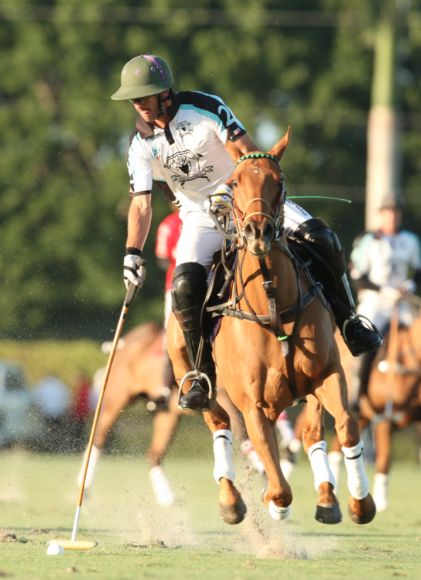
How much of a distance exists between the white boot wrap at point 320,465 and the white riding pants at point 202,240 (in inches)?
57.5

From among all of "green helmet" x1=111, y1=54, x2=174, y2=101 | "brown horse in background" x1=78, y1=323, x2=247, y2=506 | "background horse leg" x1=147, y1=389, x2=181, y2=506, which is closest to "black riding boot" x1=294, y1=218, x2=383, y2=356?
"green helmet" x1=111, y1=54, x2=174, y2=101

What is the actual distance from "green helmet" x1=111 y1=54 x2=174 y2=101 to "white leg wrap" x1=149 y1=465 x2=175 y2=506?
4051 millimetres

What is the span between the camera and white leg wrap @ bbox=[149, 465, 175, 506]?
8641 mm

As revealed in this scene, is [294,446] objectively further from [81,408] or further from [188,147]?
[188,147]

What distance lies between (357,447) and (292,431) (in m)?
4.86

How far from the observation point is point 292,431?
1059 cm

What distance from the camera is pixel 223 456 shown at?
6793 millimetres

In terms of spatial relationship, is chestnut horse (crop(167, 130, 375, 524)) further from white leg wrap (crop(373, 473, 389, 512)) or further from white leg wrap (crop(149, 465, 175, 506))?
white leg wrap (crop(373, 473, 389, 512))

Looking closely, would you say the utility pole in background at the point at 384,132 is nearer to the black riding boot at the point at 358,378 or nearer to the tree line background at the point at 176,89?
the tree line background at the point at 176,89

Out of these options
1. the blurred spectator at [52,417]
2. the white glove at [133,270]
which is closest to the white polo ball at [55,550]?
the white glove at [133,270]

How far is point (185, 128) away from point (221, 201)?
51.4 inches

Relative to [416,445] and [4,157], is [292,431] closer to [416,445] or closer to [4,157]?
[416,445]

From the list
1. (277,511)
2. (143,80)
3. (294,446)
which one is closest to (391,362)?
(294,446)

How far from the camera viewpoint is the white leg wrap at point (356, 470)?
576cm
